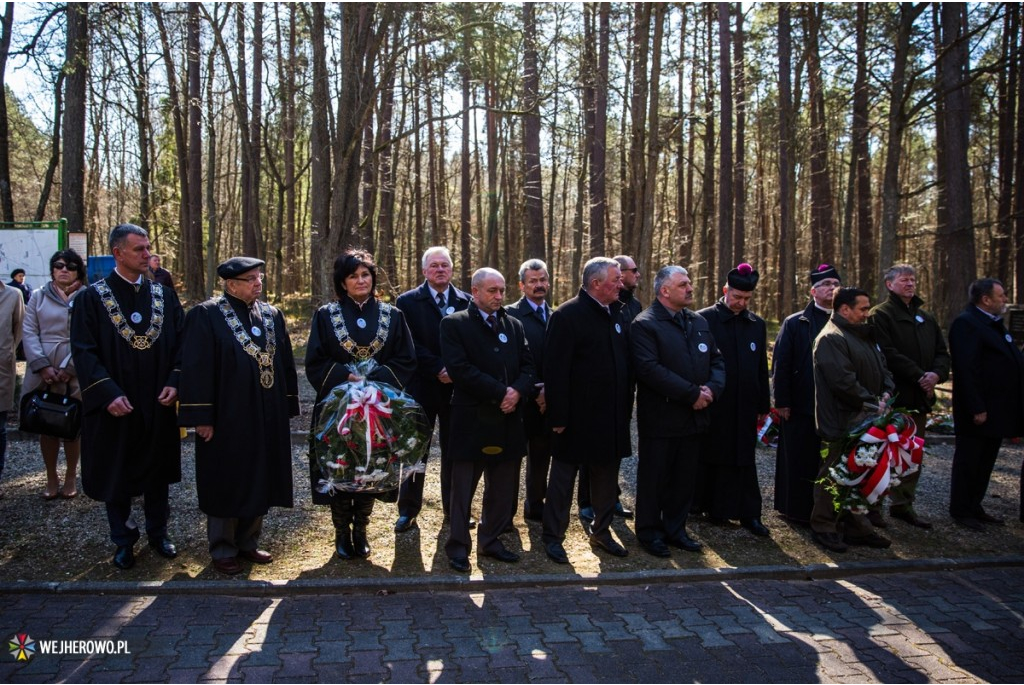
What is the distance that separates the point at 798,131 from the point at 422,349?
Result: 49.7 ft

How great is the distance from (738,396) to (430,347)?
2555mm

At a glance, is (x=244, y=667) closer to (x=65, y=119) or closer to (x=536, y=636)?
(x=536, y=636)

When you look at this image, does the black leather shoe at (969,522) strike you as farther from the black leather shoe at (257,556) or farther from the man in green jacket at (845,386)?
the black leather shoe at (257,556)

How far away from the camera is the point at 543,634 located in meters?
4.54

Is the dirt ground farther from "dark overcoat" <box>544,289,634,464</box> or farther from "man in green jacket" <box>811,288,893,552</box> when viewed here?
"dark overcoat" <box>544,289,634,464</box>

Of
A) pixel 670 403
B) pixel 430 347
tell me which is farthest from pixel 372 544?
pixel 670 403

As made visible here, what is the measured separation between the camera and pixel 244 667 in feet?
13.2

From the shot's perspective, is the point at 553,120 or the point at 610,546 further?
the point at 553,120

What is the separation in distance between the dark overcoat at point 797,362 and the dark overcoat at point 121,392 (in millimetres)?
4744

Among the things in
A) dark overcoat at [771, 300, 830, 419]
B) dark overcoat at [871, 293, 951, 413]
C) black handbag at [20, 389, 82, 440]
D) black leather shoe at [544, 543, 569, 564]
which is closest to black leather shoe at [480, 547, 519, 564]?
black leather shoe at [544, 543, 569, 564]

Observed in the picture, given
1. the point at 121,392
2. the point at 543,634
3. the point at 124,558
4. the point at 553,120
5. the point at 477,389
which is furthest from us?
the point at 553,120

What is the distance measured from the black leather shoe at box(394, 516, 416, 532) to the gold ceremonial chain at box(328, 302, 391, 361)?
58.4 inches

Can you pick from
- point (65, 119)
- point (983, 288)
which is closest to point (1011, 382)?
point (983, 288)

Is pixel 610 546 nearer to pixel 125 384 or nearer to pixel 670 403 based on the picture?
pixel 670 403
